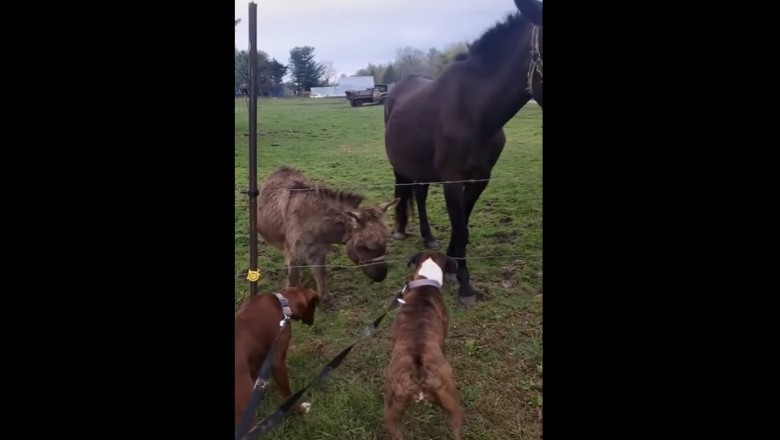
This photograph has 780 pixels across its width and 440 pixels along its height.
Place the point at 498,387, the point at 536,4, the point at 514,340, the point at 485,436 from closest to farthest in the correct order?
the point at 485,436, the point at 498,387, the point at 536,4, the point at 514,340

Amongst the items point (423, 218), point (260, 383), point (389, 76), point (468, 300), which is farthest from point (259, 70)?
point (423, 218)

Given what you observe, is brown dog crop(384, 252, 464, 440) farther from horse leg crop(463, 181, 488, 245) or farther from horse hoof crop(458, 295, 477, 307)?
horse leg crop(463, 181, 488, 245)

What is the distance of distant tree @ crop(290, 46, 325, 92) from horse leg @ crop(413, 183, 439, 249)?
6.14 ft

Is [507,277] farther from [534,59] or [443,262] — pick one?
[534,59]

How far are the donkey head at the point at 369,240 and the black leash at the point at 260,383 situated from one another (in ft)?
3.16

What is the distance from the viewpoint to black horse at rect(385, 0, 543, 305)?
3455 millimetres

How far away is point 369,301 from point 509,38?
88.1 inches

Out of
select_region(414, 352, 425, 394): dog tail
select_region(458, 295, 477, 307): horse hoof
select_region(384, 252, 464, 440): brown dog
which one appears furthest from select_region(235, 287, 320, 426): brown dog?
select_region(458, 295, 477, 307): horse hoof

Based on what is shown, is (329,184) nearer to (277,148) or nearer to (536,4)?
(277,148)

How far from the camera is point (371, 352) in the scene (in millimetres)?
3316

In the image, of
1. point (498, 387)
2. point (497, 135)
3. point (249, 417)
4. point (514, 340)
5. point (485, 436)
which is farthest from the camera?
point (497, 135)

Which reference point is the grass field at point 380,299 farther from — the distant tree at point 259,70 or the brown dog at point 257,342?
the brown dog at point 257,342

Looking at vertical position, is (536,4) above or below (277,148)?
above

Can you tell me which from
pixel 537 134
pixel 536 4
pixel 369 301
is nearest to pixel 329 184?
pixel 369 301
